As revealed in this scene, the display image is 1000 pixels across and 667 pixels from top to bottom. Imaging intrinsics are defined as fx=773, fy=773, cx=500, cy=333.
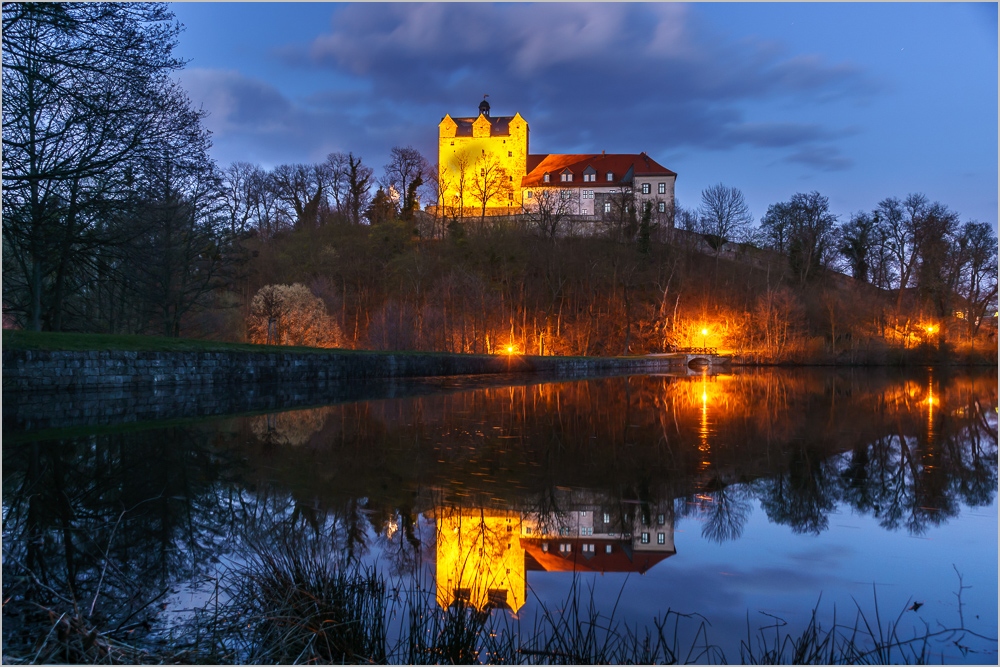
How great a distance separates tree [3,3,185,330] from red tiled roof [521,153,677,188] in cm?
6585

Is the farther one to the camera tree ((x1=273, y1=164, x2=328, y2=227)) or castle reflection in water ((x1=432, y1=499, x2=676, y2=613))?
tree ((x1=273, y1=164, x2=328, y2=227))

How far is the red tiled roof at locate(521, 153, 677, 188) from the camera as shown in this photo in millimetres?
81438

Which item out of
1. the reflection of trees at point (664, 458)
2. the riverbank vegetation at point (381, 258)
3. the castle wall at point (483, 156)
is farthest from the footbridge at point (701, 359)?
the castle wall at point (483, 156)

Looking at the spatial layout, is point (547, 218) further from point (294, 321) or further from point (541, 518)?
point (541, 518)

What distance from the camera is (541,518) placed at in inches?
267

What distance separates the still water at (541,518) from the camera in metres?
4.65

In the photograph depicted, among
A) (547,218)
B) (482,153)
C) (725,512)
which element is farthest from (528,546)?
(482,153)

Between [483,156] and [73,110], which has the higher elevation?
[483,156]

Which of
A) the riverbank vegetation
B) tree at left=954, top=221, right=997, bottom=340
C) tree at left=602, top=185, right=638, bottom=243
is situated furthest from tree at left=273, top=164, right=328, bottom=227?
tree at left=954, top=221, right=997, bottom=340

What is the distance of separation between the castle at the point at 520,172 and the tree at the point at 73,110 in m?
58.3

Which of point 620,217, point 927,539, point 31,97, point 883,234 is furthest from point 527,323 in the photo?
point 927,539

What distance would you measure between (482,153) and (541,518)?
78235 millimetres

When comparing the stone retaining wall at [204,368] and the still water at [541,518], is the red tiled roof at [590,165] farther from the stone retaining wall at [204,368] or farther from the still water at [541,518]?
the still water at [541,518]

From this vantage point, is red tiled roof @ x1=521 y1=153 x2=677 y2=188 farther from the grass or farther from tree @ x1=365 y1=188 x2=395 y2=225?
the grass
